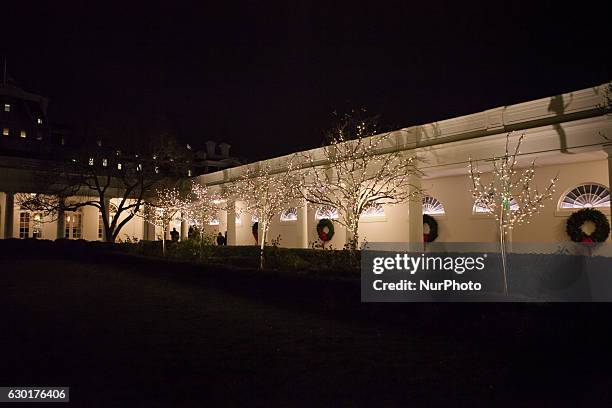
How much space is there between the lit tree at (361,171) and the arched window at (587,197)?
541cm

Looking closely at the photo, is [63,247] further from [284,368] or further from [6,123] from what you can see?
[6,123]

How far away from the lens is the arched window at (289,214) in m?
27.2

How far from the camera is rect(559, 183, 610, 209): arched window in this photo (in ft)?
53.5

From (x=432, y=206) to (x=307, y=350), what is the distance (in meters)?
16.6

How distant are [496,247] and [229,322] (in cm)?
1380

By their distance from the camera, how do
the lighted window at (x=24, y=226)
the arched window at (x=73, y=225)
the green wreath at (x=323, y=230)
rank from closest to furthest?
the green wreath at (x=323, y=230) < the lighted window at (x=24, y=226) < the arched window at (x=73, y=225)

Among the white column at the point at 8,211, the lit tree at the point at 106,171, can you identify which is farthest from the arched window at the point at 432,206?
the white column at the point at 8,211

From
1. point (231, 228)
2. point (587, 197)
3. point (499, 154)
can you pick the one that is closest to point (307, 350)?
point (499, 154)

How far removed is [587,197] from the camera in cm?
1666

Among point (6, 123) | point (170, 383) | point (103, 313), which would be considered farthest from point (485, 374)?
point (6, 123)

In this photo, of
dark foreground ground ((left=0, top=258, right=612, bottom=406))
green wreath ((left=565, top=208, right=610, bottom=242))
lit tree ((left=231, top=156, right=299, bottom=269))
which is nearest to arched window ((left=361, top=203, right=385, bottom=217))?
lit tree ((left=231, top=156, right=299, bottom=269))

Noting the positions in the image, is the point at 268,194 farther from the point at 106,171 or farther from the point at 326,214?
the point at 106,171

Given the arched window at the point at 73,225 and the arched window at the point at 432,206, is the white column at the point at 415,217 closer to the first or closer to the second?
the arched window at the point at 432,206

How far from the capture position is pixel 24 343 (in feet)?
21.1
